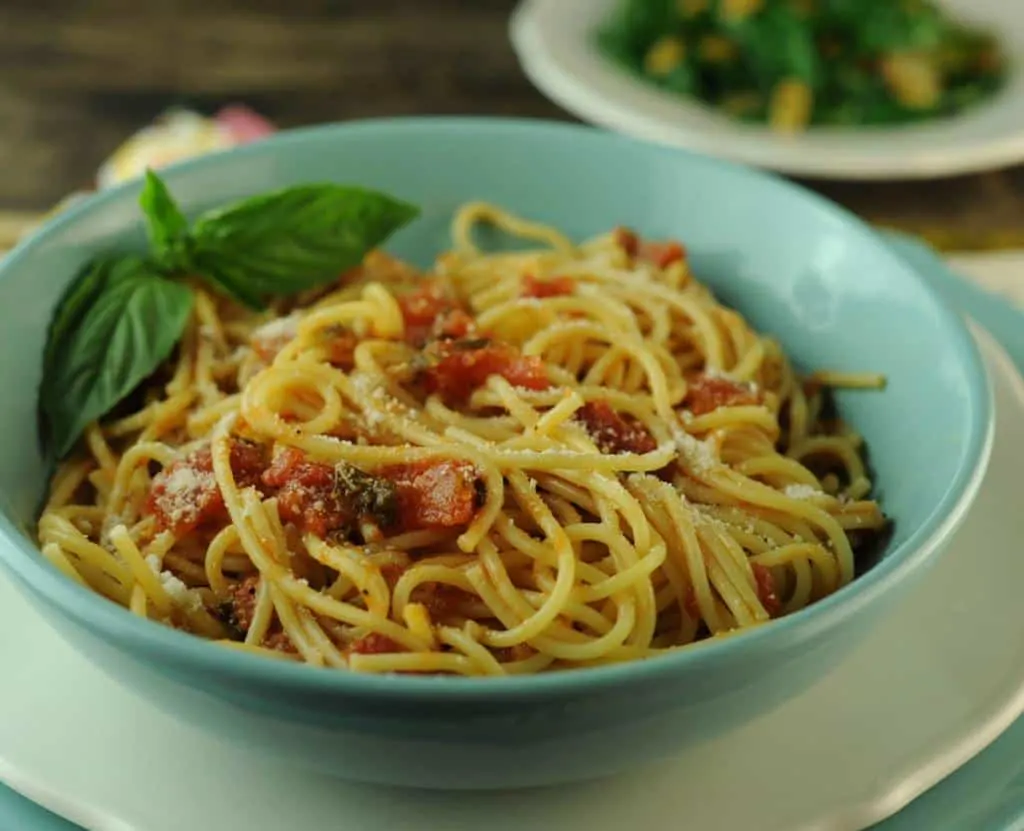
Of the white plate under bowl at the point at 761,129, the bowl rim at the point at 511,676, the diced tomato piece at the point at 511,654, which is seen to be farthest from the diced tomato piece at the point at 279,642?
the white plate under bowl at the point at 761,129

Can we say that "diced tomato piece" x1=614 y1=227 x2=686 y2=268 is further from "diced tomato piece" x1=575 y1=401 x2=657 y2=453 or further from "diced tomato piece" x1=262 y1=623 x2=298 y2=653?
"diced tomato piece" x1=262 y1=623 x2=298 y2=653

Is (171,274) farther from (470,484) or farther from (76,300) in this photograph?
(470,484)

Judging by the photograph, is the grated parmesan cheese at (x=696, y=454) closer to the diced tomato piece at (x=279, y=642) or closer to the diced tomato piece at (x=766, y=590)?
the diced tomato piece at (x=766, y=590)

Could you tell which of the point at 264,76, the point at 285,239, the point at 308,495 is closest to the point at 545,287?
the point at 285,239

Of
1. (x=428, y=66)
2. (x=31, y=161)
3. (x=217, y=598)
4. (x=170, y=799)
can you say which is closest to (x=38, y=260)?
(x=217, y=598)

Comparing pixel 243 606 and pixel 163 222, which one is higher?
pixel 163 222

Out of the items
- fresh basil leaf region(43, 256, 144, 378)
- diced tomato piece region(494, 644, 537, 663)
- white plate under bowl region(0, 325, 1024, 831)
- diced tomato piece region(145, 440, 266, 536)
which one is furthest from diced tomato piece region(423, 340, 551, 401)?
white plate under bowl region(0, 325, 1024, 831)
